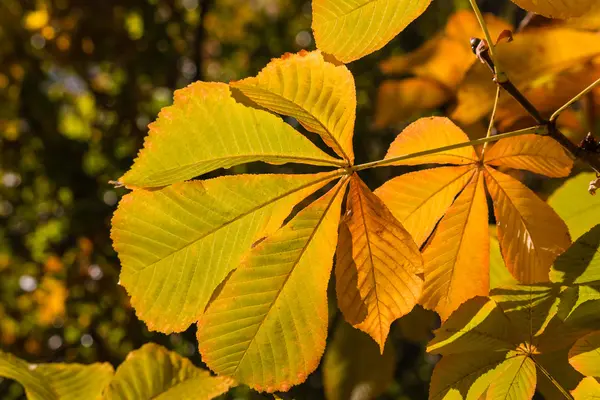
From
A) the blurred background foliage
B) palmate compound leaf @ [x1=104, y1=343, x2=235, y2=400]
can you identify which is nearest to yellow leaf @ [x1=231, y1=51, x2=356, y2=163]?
palmate compound leaf @ [x1=104, y1=343, x2=235, y2=400]

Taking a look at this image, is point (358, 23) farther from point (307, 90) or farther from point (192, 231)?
point (192, 231)

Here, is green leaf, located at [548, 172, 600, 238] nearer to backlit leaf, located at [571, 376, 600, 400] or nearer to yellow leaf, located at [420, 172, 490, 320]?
yellow leaf, located at [420, 172, 490, 320]

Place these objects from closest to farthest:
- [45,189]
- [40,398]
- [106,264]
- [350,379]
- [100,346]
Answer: [40,398] → [350,379] → [100,346] → [106,264] → [45,189]

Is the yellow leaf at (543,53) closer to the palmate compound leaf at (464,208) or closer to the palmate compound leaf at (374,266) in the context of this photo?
the palmate compound leaf at (464,208)

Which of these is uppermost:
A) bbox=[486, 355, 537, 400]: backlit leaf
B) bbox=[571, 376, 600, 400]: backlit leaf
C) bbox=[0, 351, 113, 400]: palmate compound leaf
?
bbox=[571, 376, 600, 400]: backlit leaf

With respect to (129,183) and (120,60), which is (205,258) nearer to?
(129,183)

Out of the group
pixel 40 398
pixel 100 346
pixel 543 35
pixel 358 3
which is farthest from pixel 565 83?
pixel 100 346

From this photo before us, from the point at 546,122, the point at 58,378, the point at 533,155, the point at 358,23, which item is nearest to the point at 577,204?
the point at 533,155
